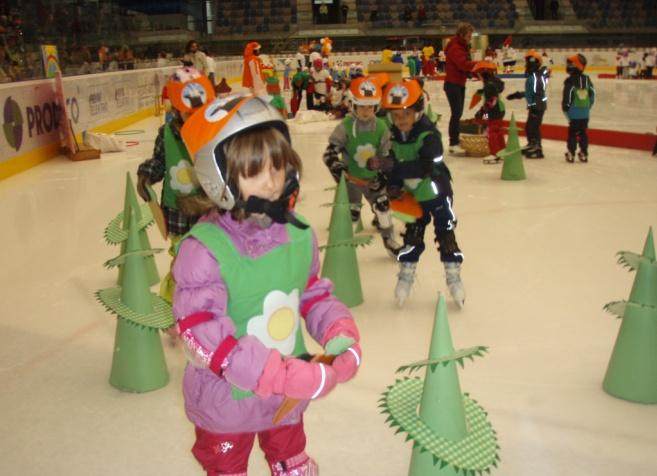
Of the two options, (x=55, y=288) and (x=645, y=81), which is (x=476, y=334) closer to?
(x=55, y=288)

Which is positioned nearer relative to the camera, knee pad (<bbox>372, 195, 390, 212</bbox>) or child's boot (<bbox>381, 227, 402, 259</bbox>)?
knee pad (<bbox>372, 195, 390, 212</bbox>)

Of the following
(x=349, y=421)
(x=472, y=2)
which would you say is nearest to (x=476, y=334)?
(x=349, y=421)

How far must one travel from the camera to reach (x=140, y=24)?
1595 centimetres

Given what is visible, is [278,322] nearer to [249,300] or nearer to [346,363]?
[249,300]

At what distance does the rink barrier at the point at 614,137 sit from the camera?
856cm

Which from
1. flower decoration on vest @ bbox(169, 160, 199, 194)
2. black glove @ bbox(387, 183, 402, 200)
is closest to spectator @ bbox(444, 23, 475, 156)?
black glove @ bbox(387, 183, 402, 200)

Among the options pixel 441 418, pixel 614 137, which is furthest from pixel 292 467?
pixel 614 137

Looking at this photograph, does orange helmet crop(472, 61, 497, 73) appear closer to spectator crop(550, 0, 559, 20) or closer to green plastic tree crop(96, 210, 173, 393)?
green plastic tree crop(96, 210, 173, 393)

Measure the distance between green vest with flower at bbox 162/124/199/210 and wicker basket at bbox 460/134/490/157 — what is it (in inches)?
230

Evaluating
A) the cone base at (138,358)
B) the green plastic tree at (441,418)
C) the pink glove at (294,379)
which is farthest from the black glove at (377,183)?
the pink glove at (294,379)

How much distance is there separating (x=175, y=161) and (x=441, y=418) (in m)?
1.76

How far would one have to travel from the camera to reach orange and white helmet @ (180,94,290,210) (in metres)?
1.38

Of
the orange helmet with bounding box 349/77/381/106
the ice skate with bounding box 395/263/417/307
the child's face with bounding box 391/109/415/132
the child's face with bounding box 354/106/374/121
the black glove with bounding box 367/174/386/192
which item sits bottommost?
the ice skate with bounding box 395/263/417/307

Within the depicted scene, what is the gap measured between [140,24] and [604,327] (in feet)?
48.8
